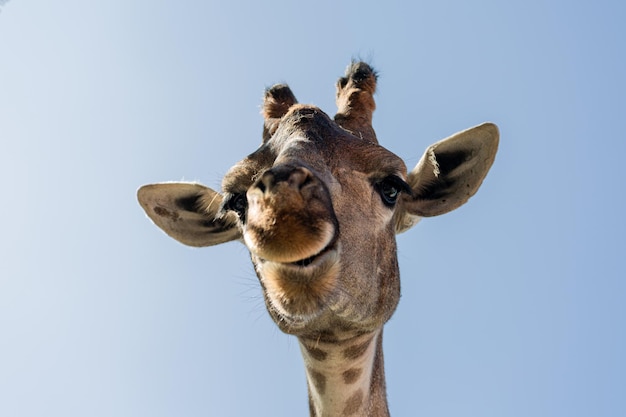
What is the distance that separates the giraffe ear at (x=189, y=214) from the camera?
299 inches

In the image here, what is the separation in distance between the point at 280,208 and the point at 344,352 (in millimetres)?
2733

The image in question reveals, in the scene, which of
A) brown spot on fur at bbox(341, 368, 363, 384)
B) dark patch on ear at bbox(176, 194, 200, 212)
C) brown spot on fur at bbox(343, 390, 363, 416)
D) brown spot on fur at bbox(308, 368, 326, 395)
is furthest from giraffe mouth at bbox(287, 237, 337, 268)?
dark patch on ear at bbox(176, 194, 200, 212)

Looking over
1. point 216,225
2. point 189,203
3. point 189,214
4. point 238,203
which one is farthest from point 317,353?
point 189,203

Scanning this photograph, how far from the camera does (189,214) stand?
7727 millimetres

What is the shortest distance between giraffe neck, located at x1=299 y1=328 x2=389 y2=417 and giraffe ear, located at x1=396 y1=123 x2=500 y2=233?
184 centimetres

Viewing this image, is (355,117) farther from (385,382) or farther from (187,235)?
(385,382)

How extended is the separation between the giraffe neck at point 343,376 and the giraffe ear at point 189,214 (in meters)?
2.01

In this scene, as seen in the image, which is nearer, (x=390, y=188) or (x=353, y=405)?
(x=390, y=188)

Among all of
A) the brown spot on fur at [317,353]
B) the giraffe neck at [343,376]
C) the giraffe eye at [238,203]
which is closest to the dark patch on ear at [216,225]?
the giraffe eye at [238,203]

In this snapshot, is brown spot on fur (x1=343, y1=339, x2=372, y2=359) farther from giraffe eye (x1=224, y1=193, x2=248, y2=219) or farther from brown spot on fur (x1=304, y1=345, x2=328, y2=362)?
giraffe eye (x1=224, y1=193, x2=248, y2=219)

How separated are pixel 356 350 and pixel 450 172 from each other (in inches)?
106

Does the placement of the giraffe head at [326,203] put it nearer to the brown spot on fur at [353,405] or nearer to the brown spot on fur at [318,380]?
the brown spot on fur at [318,380]

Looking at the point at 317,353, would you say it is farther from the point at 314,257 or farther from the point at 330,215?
the point at 330,215

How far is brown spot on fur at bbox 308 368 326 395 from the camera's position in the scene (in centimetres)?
664
